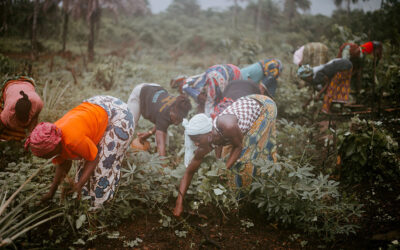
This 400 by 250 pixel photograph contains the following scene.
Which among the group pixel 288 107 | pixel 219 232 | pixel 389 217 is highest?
pixel 288 107

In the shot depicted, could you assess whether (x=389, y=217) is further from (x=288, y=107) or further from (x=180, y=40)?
(x=180, y=40)

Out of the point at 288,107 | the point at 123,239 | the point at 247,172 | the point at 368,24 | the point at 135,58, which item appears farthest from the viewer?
the point at 135,58

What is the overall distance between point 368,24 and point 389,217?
7.88m

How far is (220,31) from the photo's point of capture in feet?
58.4

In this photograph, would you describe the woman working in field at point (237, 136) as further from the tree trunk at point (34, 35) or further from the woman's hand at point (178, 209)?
the tree trunk at point (34, 35)

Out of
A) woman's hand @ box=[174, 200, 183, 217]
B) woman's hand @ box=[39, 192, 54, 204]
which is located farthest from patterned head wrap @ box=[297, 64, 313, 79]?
woman's hand @ box=[39, 192, 54, 204]

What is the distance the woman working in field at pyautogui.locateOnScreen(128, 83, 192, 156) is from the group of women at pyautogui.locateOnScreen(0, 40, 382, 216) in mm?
11

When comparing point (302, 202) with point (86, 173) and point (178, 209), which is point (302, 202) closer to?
point (178, 209)

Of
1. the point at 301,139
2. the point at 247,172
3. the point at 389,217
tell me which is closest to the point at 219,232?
the point at 247,172

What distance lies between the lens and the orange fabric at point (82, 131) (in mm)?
2053

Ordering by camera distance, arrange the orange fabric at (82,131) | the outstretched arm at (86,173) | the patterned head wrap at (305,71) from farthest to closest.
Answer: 1. the patterned head wrap at (305,71)
2. the outstretched arm at (86,173)
3. the orange fabric at (82,131)

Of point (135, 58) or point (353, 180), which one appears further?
point (135, 58)

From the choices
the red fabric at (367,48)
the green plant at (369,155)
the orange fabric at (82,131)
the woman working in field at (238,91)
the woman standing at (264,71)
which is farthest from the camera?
the red fabric at (367,48)

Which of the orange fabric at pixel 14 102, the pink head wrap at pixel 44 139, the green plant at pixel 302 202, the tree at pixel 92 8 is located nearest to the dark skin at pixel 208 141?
the green plant at pixel 302 202
